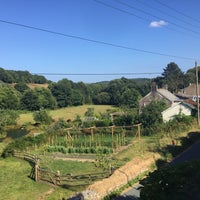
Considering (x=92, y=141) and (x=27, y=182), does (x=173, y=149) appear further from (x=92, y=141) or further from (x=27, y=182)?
(x=92, y=141)

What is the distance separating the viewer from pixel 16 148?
104ft

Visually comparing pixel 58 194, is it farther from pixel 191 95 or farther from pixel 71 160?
pixel 191 95

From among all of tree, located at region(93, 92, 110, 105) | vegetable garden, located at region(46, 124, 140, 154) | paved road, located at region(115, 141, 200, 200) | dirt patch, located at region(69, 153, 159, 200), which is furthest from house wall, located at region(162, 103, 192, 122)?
tree, located at region(93, 92, 110, 105)

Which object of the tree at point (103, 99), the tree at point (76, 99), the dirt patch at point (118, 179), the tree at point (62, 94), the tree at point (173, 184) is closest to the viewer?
the tree at point (173, 184)

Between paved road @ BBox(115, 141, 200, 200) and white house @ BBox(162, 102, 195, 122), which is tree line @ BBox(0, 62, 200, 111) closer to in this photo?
white house @ BBox(162, 102, 195, 122)

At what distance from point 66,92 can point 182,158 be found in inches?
3242

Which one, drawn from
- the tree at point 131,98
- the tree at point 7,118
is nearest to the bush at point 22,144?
the tree at point 7,118

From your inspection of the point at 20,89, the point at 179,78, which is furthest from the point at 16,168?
the point at 179,78

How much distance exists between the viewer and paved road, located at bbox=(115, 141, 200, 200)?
14.3 metres

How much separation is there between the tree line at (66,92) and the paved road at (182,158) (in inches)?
2205

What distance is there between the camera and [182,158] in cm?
2139

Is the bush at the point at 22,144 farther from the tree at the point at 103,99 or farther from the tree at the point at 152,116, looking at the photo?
the tree at the point at 103,99

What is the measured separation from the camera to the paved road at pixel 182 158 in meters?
14.3

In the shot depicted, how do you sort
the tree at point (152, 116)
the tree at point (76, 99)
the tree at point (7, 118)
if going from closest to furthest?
the tree at point (152, 116), the tree at point (7, 118), the tree at point (76, 99)
